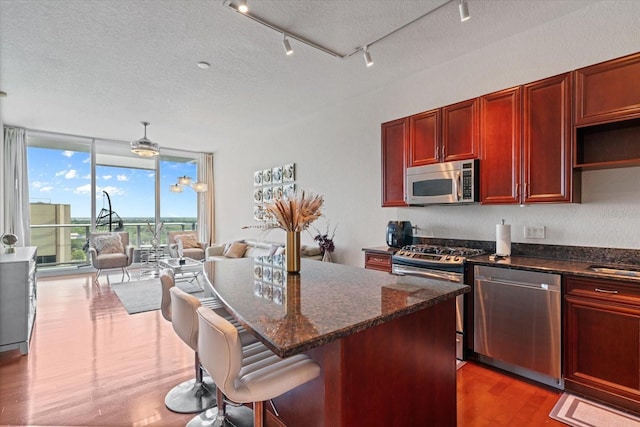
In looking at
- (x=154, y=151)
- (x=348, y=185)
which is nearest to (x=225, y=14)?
(x=348, y=185)

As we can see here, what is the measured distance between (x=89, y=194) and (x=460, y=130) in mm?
7365

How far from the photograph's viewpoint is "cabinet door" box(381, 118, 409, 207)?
3.50 m

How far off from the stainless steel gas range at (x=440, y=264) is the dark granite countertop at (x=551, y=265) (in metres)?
0.14

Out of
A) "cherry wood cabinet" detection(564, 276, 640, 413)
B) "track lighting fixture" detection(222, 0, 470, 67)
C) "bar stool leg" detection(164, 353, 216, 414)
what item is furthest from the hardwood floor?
"track lighting fixture" detection(222, 0, 470, 67)

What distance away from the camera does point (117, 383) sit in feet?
7.86

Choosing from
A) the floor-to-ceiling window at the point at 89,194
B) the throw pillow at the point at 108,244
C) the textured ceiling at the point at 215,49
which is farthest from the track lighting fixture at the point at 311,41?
the floor-to-ceiling window at the point at 89,194

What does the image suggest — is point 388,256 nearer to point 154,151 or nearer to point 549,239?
point 549,239

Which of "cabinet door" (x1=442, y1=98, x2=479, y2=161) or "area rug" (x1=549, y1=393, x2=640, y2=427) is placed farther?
"cabinet door" (x1=442, y1=98, x2=479, y2=161)

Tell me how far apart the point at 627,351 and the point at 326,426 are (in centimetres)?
203

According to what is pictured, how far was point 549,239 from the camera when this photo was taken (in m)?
2.74

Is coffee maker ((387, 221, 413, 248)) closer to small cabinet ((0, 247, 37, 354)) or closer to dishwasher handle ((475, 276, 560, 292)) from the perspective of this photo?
dishwasher handle ((475, 276, 560, 292))

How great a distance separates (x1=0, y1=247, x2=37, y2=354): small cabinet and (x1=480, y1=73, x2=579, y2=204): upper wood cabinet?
4305mm

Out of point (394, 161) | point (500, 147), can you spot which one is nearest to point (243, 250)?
point (394, 161)

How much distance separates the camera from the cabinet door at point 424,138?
10.5ft
